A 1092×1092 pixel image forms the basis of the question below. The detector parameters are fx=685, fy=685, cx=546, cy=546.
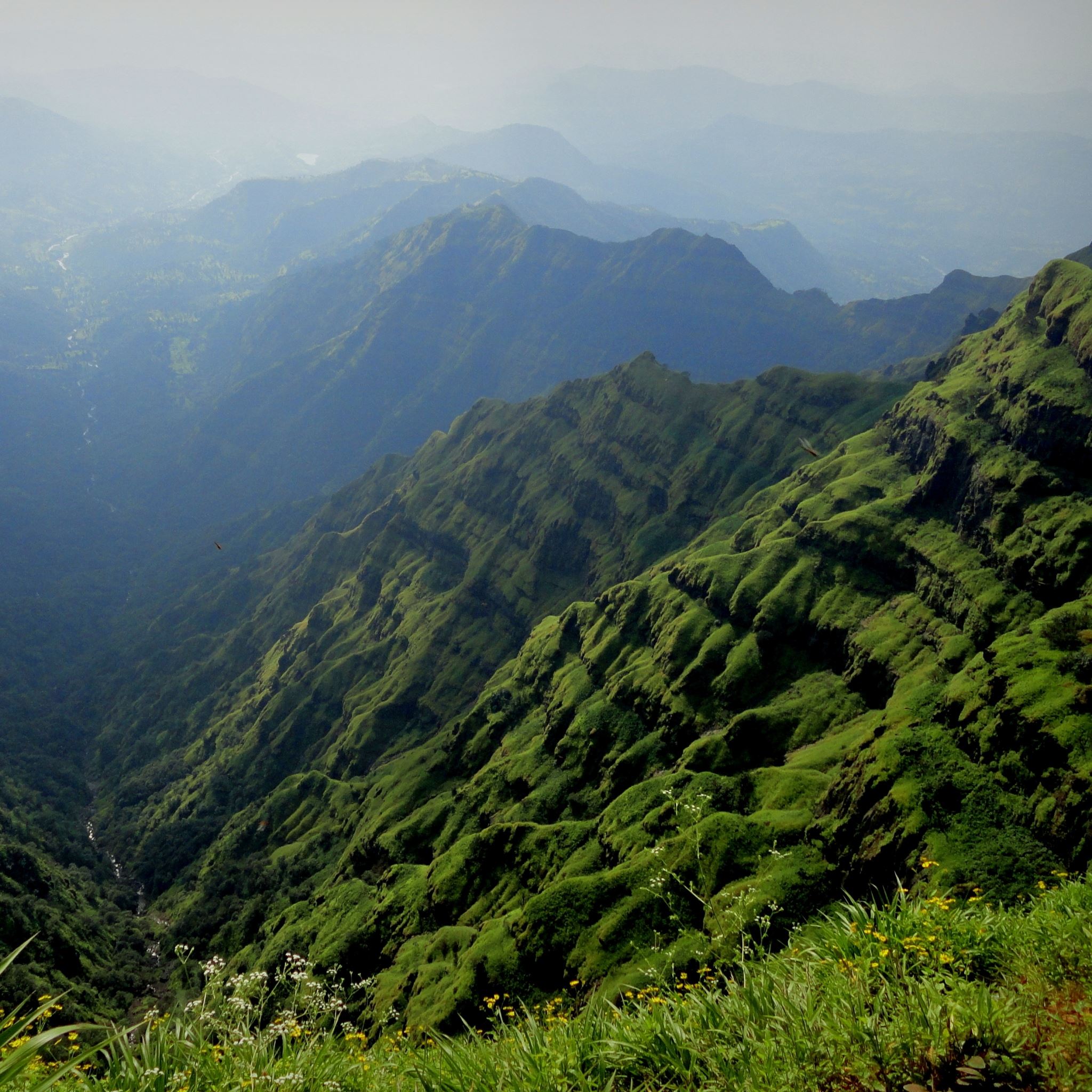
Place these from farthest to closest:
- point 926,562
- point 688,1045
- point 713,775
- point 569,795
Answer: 1. point 569,795
2. point 926,562
3. point 713,775
4. point 688,1045

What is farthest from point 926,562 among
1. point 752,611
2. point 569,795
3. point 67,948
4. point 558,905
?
point 67,948

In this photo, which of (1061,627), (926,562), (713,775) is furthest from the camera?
(926,562)

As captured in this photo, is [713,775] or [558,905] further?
[713,775]

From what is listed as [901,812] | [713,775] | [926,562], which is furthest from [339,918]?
[926,562]

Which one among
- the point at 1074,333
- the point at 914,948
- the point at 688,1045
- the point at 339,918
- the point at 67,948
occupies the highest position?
the point at 1074,333

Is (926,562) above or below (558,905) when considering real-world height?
above

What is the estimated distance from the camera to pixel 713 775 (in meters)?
140

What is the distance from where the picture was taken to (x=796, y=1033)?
628 inches

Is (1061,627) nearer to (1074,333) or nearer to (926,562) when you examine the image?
(926,562)

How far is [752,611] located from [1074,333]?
111505 millimetres

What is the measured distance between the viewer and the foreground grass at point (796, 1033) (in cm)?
1517

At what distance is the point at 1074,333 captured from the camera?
597 feet

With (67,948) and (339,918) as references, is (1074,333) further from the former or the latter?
(67,948)

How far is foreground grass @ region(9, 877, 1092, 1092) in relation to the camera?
49.8 feet
